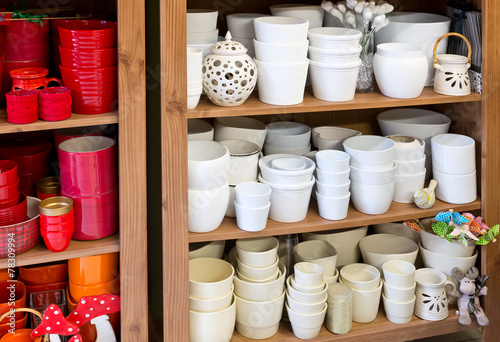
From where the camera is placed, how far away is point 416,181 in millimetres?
2139

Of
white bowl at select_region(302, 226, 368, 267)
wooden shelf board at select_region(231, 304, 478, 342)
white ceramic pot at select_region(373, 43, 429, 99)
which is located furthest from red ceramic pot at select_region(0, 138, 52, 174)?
white ceramic pot at select_region(373, 43, 429, 99)

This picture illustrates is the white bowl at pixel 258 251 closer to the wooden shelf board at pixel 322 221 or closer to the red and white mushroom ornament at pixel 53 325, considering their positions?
the wooden shelf board at pixel 322 221

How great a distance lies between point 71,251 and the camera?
5.95 feet

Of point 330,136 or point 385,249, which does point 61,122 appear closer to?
point 330,136

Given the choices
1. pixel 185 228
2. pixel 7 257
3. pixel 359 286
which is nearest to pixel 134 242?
pixel 185 228

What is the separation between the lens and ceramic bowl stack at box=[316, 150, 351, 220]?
201cm

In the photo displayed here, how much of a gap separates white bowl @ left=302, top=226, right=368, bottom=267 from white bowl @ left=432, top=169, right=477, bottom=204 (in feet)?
1.01

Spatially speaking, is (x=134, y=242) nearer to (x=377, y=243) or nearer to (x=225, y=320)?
(x=225, y=320)

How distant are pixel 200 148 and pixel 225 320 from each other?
49 cm

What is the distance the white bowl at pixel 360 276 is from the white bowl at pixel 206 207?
0.48m

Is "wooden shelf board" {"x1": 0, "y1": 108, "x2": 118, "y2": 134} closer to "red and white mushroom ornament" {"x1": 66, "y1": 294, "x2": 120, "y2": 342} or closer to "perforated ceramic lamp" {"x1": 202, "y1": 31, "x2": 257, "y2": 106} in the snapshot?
"perforated ceramic lamp" {"x1": 202, "y1": 31, "x2": 257, "y2": 106}

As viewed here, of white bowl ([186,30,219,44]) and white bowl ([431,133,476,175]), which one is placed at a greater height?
white bowl ([186,30,219,44])

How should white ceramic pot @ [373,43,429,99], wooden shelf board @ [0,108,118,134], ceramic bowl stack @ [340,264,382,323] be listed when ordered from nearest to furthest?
1. wooden shelf board @ [0,108,118,134]
2. white ceramic pot @ [373,43,429,99]
3. ceramic bowl stack @ [340,264,382,323]

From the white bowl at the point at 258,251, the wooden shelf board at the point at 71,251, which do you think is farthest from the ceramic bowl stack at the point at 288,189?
the wooden shelf board at the point at 71,251
